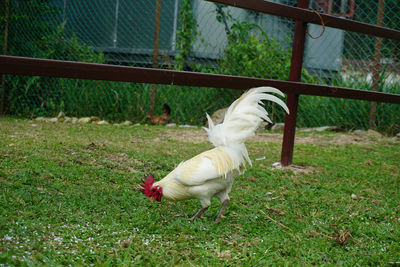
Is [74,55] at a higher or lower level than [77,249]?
higher

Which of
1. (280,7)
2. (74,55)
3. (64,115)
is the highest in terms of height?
(280,7)

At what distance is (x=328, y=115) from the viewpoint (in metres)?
7.58

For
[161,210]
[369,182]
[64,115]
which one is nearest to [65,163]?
[161,210]

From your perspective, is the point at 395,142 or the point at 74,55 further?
the point at 74,55

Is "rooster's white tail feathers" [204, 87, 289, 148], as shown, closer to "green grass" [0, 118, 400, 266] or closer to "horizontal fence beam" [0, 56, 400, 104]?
"green grass" [0, 118, 400, 266]

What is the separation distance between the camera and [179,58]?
739cm

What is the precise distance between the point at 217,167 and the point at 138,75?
100cm

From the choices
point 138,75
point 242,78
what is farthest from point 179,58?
point 138,75

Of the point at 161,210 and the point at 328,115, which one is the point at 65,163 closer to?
the point at 161,210

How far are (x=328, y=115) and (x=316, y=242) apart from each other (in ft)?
18.1

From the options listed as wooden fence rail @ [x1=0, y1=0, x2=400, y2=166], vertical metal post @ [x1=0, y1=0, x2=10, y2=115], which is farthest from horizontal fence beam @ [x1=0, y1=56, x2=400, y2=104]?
vertical metal post @ [x1=0, y1=0, x2=10, y2=115]

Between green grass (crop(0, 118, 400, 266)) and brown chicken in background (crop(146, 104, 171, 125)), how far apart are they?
2.43 meters

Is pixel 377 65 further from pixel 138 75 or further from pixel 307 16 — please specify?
pixel 138 75

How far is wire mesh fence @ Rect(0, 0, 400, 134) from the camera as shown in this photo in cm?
719
